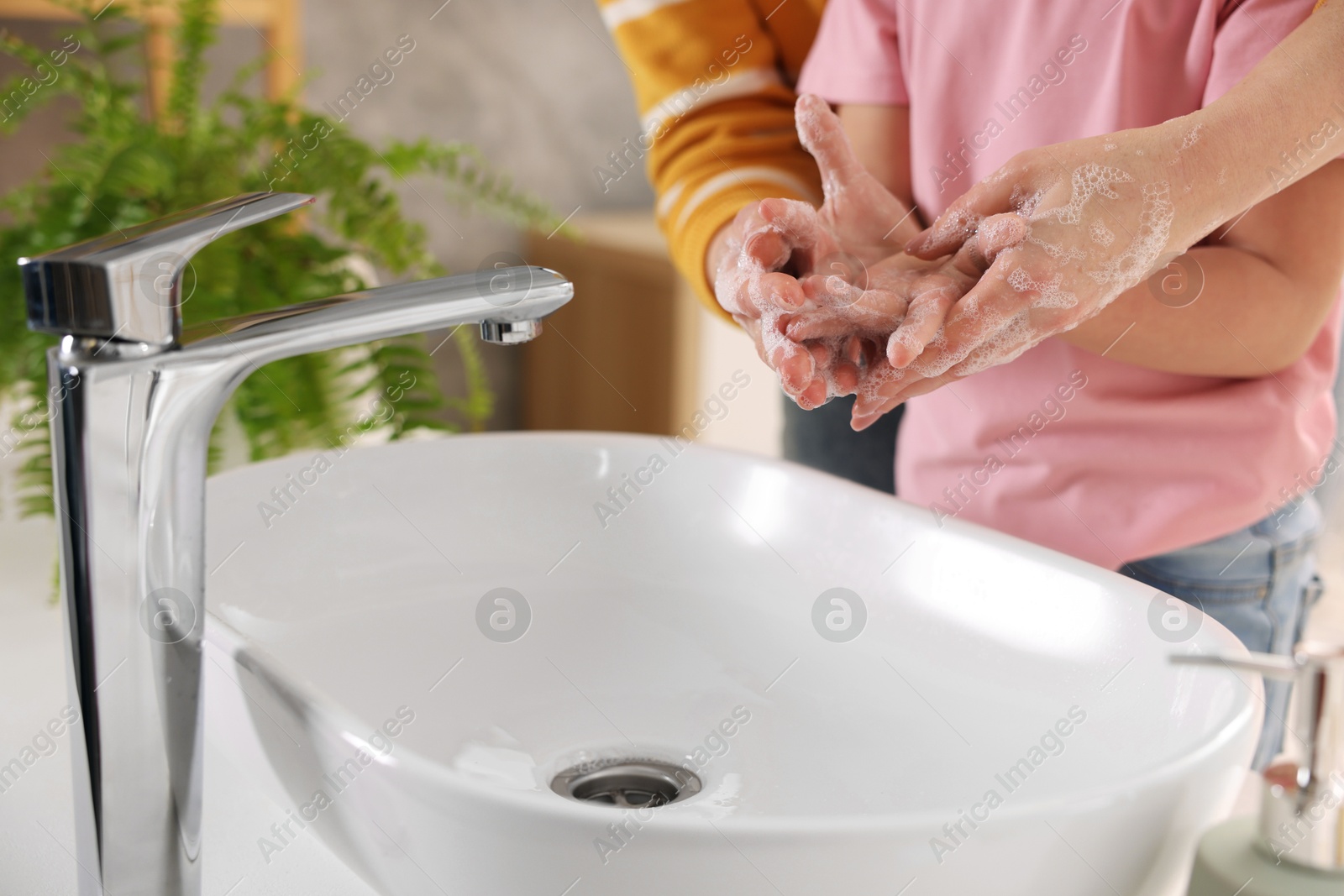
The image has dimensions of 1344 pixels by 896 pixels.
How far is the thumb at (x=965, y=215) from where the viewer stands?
0.46 metres

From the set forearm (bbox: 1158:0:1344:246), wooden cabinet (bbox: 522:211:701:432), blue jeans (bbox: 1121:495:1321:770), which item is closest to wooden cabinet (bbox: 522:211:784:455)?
wooden cabinet (bbox: 522:211:701:432)

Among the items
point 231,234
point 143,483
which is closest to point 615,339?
point 231,234

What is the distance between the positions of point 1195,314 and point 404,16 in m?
1.69

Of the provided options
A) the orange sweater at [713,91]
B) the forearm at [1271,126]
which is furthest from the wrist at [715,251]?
the forearm at [1271,126]

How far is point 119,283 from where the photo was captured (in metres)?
0.32

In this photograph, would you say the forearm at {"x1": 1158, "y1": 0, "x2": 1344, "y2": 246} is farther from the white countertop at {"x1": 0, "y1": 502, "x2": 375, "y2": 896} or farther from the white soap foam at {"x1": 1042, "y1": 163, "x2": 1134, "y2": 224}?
the white countertop at {"x1": 0, "y1": 502, "x2": 375, "y2": 896}

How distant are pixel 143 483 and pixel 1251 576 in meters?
0.54

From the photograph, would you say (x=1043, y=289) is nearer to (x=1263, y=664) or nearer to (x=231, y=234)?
(x=1263, y=664)

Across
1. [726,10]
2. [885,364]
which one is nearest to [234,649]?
[885,364]

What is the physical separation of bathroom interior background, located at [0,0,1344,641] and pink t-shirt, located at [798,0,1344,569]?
1.13m

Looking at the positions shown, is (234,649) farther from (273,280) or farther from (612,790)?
(273,280)

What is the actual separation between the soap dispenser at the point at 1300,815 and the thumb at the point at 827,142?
32 cm

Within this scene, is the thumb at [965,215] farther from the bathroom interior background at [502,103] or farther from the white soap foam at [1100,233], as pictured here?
the bathroom interior background at [502,103]

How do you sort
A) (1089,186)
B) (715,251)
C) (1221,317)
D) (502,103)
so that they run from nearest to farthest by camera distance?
(1089,186), (1221,317), (715,251), (502,103)
